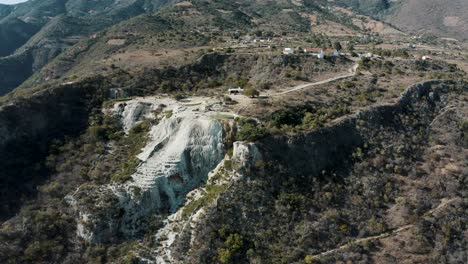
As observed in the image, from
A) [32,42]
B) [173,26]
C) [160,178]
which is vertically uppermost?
[173,26]

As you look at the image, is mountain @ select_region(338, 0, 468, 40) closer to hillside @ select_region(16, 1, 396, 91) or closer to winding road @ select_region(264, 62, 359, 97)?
hillside @ select_region(16, 1, 396, 91)

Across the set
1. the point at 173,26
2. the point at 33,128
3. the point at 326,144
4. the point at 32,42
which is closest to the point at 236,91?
the point at 326,144

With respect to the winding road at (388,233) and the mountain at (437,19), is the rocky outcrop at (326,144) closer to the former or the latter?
the winding road at (388,233)

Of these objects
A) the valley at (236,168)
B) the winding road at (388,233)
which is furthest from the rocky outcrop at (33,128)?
the winding road at (388,233)

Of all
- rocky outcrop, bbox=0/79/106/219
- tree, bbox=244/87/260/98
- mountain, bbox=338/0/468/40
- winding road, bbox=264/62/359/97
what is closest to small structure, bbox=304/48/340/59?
winding road, bbox=264/62/359/97

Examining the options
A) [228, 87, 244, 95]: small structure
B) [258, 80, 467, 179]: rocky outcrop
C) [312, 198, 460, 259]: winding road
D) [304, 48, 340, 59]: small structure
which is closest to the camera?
[312, 198, 460, 259]: winding road

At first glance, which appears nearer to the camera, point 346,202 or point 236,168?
point 236,168

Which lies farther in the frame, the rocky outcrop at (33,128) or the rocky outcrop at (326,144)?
the rocky outcrop at (33,128)

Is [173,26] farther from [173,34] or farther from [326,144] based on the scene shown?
[326,144]
